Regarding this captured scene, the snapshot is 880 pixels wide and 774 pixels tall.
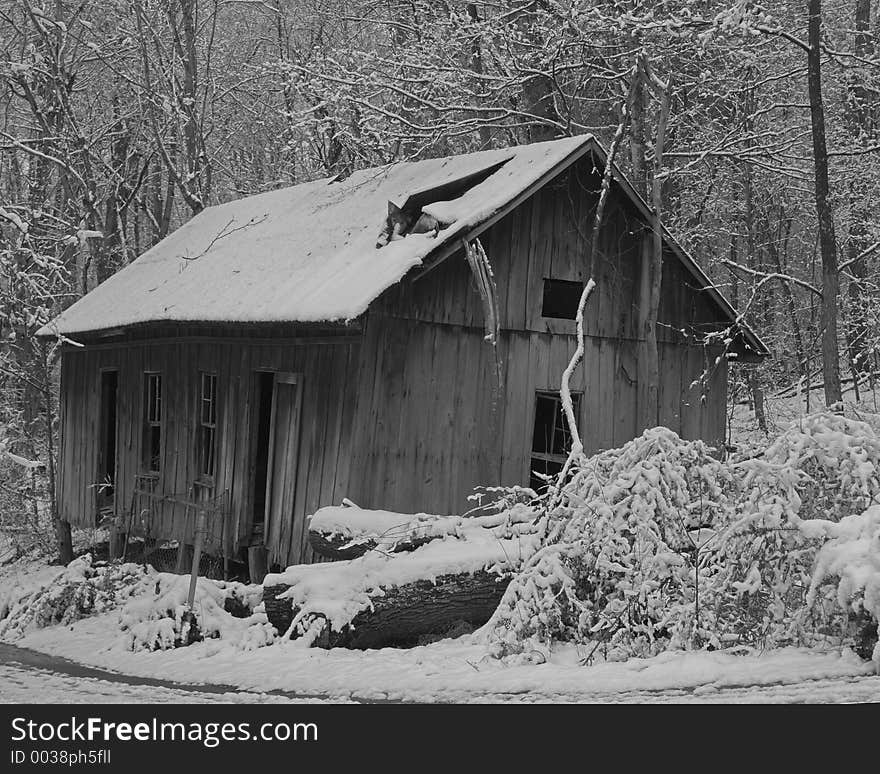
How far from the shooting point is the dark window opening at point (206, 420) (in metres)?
17.5

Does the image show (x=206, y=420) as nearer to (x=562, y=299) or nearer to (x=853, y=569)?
(x=562, y=299)

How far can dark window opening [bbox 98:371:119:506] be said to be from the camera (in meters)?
20.5

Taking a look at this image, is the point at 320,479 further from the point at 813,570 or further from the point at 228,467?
the point at 813,570

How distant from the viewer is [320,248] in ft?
55.4

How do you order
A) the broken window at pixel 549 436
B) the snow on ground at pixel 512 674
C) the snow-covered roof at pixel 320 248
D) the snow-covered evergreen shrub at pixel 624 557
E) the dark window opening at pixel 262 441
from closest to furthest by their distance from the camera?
the snow on ground at pixel 512 674, the snow-covered evergreen shrub at pixel 624 557, the snow-covered roof at pixel 320 248, the broken window at pixel 549 436, the dark window opening at pixel 262 441

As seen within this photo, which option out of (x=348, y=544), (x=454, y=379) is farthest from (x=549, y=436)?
(x=348, y=544)

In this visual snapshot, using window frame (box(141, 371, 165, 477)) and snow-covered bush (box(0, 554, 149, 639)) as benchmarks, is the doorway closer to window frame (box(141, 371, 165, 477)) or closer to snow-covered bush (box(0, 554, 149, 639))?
snow-covered bush (box(0, 554, 149, 639))

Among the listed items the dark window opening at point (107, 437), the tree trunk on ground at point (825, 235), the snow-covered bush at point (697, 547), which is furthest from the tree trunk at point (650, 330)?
the dark window opening at point (107, 437)

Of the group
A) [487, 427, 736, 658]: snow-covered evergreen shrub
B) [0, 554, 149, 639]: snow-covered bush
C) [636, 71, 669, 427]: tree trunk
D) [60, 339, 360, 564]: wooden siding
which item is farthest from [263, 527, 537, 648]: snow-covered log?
[0, 554, 149, 639]: snow-covered bush

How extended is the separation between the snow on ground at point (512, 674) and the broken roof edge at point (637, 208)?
15.7ft

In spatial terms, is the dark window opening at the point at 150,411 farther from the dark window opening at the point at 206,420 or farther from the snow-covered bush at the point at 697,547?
the snow-covered bush at the point at 697,547

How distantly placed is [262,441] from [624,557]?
300 inches
